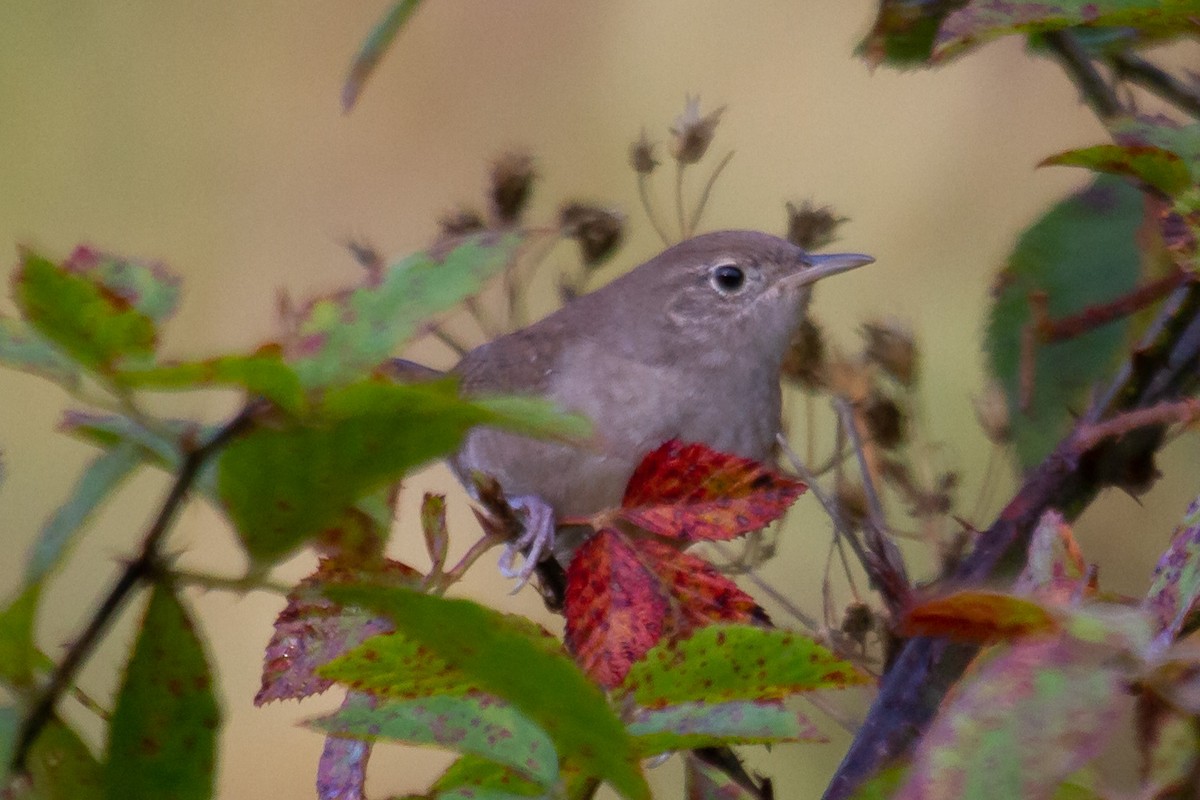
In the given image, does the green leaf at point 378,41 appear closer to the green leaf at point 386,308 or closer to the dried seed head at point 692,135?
the green leaf at point 386,308

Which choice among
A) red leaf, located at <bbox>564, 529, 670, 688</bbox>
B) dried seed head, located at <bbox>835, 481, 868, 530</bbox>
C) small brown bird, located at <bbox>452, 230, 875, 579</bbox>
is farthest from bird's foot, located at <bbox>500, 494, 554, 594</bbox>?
small brown bird, located at <bbox>452, 230, 875, 579</bbox>

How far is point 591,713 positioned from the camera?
0.50 m

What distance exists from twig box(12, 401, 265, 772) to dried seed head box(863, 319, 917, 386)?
1077 millimetres

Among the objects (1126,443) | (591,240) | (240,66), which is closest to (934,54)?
(1126,443)

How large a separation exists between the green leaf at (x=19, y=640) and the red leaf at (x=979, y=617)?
31cm

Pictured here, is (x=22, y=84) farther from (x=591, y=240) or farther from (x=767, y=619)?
(x=767, y=619)

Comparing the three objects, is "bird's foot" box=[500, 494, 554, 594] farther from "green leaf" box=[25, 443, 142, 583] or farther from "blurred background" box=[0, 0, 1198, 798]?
"blurred background" box=[0, 0, 1198, 798]


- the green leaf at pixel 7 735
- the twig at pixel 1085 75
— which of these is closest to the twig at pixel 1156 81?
the twig at pixel 1085 75

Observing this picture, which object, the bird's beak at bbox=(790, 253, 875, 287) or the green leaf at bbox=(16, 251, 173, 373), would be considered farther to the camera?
the bird's beak at bbox=(790, 253, 875, 287)

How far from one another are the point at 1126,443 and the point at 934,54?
11.0 inches

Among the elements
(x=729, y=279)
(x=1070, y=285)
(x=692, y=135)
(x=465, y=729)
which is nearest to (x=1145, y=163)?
(x=1070, y=285)

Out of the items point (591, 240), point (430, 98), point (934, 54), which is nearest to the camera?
point (934, 54)

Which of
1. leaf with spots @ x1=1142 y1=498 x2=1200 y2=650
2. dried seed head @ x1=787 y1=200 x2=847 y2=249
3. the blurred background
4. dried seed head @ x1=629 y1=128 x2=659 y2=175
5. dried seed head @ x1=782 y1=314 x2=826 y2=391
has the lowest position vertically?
leaf with spots @ x1=1142 y1=498 x2=1200 y2=650

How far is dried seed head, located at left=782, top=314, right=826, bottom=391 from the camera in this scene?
5.06 ft
